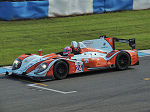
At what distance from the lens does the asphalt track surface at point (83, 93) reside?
9992 millimetres

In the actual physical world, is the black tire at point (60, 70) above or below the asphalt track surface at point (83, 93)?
above

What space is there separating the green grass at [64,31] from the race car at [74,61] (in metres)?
3.80

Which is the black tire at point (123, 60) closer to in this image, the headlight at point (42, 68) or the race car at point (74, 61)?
the race car at point (74, 61)

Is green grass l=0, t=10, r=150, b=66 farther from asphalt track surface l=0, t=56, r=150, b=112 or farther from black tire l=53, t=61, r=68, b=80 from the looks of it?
asphalt track surface l=0, t=56, r=150, b=112

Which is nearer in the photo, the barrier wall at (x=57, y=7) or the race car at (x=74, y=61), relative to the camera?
the race car at (x=74, y=61)

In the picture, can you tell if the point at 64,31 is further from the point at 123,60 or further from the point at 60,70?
the point at 60,70

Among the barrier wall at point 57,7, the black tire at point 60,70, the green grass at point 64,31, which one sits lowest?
the black tire at point 60,70

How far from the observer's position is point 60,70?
13.7 m

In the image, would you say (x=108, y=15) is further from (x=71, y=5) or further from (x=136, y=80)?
(x=136, y=80)

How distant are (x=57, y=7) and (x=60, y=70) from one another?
13383 millimetres

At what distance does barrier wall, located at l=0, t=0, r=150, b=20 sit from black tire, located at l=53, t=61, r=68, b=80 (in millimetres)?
11949

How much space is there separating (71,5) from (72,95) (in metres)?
16.4

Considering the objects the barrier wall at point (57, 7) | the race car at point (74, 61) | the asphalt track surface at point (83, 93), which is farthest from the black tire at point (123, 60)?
the barrier wall at point (57, 7)

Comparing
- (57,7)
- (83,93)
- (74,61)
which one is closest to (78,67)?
(74,61)
